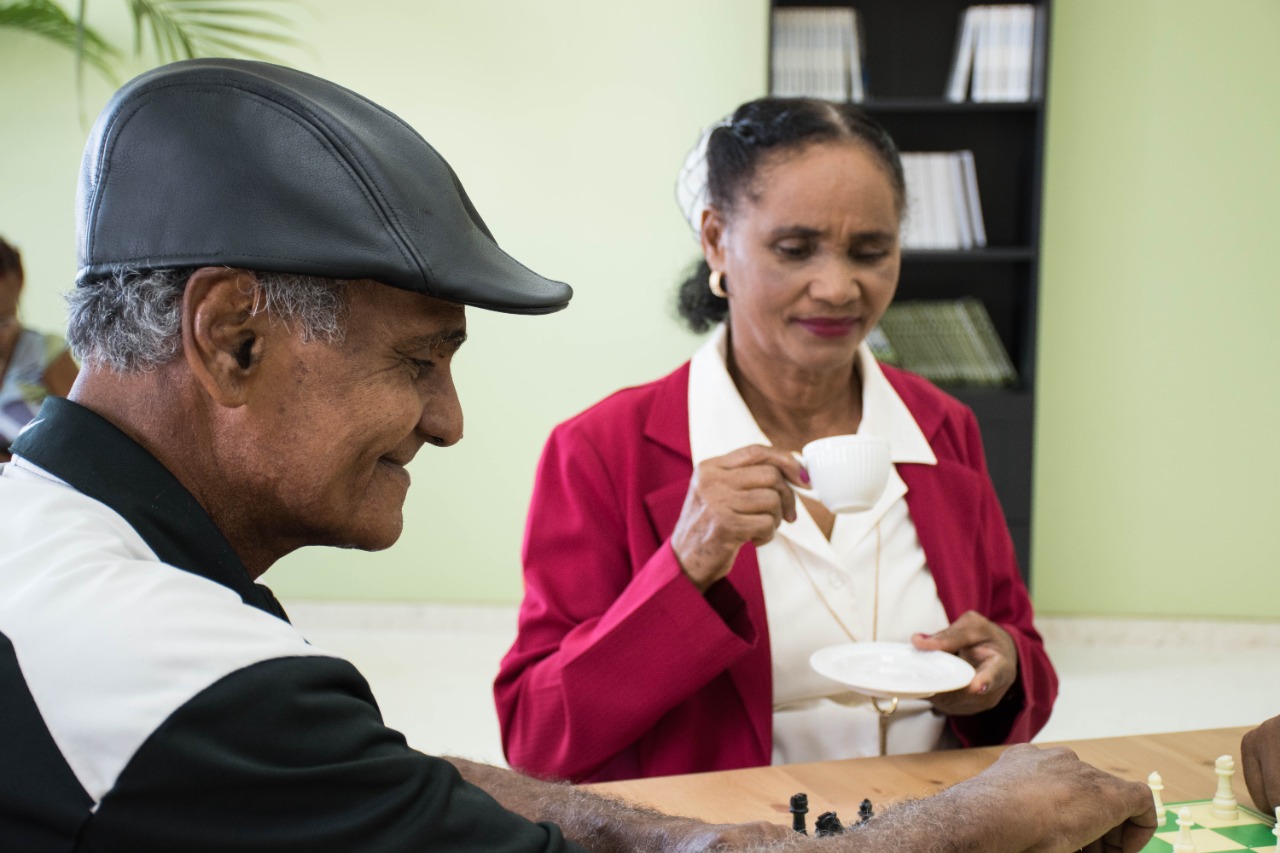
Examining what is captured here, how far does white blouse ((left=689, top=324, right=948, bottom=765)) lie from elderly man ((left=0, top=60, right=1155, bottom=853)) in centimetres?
70

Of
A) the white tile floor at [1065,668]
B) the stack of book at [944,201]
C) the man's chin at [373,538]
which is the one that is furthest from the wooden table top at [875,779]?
the stack of book at [944,201]

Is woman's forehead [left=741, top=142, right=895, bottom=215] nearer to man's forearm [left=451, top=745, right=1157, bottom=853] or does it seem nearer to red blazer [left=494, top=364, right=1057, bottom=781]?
red blazer [left=494, top=364, right=1057, bottom=781]

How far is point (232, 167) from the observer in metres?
0.82

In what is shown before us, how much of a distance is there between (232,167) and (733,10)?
13.7 feet

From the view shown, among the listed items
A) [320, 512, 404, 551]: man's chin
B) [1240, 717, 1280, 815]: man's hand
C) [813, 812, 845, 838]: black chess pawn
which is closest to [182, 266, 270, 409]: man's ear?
[320, 512, 404, 551]: man's chin

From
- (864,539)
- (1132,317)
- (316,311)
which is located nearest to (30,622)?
(316,311)

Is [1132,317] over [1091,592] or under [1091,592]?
over

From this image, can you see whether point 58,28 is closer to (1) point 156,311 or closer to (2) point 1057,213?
(2) point 1057,213

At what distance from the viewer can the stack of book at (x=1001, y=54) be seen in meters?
4.28

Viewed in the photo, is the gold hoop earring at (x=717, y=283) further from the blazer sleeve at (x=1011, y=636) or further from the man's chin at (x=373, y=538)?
the man's chin at (x=373, y=538)

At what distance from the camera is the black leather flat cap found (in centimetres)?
81

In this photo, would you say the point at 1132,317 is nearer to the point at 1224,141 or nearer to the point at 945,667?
the point at 1224,141

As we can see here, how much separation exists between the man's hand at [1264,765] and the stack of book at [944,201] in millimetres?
3166

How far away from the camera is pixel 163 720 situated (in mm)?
669
